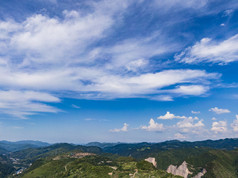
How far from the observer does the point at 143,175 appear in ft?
569

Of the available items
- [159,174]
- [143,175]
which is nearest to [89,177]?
[143,175]

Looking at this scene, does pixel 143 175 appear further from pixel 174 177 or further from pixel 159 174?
pixel 174 177

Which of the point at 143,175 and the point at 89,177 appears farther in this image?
the point at 89,177

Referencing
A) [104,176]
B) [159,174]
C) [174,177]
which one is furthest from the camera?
[104,176]

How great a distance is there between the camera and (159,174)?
575ft

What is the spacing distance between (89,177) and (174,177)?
91893 millimetres

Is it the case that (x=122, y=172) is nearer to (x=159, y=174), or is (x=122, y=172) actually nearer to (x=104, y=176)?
(x=104, y=176)

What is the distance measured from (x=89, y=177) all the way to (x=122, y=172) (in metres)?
37.3

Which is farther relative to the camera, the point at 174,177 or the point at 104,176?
the point at 104,176

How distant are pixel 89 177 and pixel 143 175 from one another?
62681 mm

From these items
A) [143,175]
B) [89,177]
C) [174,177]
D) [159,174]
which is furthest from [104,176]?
[174,177]

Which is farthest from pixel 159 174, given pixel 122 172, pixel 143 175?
pixel 122 172

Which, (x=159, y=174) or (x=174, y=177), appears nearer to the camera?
(x=174, y=177)

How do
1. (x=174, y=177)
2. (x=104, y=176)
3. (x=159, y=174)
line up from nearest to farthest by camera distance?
(x=174, y=177) → (x=159, y=174) → (x=104, y=176)
